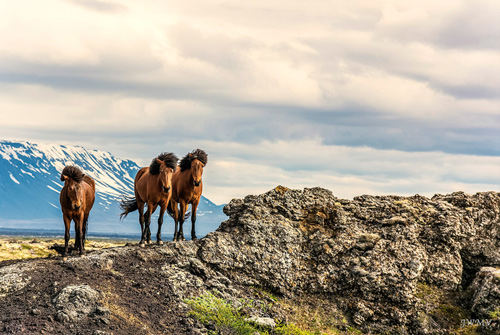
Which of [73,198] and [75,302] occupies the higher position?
[73,198]

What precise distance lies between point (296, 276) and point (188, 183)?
6788 millimetres

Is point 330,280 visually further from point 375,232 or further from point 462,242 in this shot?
point 462,242

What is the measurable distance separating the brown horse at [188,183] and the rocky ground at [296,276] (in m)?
1.72

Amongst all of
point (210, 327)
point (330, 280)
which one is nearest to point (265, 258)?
point (330, 280)

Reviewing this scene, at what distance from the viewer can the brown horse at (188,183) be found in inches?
1043

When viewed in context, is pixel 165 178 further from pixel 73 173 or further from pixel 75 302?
pixel 75 302

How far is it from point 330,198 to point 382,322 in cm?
651

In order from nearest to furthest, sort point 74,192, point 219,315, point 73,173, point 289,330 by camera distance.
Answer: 1. point 219,315
2. point 289,330
3. point 74,192
4. point 73,173

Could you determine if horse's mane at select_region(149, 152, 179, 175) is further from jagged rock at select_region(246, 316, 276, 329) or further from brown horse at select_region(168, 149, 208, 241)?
jagged rock at select_region(246, 316, 276, 329)

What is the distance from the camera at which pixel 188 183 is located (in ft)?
89.0

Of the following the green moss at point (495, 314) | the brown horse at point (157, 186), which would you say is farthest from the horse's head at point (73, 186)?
the green moss at point (495, 314)

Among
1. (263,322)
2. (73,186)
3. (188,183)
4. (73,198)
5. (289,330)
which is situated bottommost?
(289,330)

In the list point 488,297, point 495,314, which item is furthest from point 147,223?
point 495,314

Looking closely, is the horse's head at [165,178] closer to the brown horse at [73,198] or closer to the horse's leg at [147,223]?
the horse's leg at [147,223]
